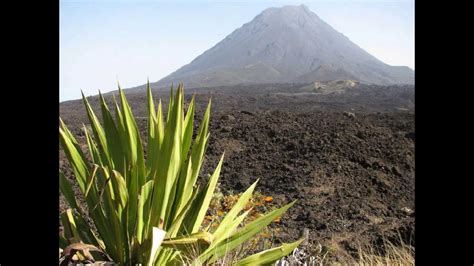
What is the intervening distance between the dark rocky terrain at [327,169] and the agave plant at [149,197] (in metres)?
2.82

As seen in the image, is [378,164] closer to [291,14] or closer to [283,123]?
[283,123]

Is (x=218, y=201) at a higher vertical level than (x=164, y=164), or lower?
lower

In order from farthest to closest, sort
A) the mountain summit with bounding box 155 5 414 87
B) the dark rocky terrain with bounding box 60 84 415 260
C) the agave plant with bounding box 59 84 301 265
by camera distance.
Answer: the mountain summit with bounding box 155 5 414 87
the dark rocky terrain with bounding box 60 84 415 260
the agave plant with bounding box 59 84 301 265

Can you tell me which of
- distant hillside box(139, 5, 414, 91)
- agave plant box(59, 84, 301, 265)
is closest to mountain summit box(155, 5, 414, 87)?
distant hillside box(139, 5, 414, 91)

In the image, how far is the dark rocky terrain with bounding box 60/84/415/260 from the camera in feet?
22.9

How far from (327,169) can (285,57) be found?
104 meters

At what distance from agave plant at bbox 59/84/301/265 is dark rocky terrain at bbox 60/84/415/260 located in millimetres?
2818

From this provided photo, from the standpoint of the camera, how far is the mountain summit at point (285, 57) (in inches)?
2760

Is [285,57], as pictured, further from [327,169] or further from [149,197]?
[149,197]

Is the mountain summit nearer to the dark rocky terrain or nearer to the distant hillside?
the distant hillside
